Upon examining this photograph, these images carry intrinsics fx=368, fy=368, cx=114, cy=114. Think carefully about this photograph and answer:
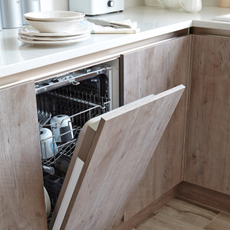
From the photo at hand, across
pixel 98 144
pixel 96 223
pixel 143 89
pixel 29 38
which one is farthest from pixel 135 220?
pixel 29 38

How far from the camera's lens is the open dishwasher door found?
1083mm

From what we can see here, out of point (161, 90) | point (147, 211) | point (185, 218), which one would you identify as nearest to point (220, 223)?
point (185, 218)

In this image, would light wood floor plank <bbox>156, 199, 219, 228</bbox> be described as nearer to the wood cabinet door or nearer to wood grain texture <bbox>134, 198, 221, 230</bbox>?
wood grain texture <bbox>134, 198, 221, 230</bbox>

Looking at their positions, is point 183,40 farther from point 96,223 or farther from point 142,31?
point 96,223

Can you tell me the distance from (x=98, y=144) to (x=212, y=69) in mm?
908

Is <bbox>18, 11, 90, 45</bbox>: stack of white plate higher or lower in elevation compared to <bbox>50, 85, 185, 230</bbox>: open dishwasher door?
higher

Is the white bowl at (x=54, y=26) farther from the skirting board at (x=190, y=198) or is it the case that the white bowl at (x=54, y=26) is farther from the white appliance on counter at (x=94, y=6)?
the skirting board at (x=190, y=198)

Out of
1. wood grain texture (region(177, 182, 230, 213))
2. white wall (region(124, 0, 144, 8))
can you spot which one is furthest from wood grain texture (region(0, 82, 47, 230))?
white wall (region(124, 0, 144, 8))

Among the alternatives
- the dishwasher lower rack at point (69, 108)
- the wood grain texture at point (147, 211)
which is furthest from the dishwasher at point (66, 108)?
the wood grain texture at point (147, 211)

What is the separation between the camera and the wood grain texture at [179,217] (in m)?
1.89

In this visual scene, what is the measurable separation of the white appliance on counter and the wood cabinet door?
1.67 feet

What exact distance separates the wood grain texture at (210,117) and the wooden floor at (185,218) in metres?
0.16

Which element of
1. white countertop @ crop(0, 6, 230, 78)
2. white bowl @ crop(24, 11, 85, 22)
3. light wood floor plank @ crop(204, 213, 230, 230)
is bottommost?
light wood floor plank @ crop(204, 213, 230, 230)

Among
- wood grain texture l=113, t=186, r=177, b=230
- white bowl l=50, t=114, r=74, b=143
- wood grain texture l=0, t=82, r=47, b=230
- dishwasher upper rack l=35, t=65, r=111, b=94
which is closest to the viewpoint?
wood grain texture l=0, t=82, r=47, b=230
